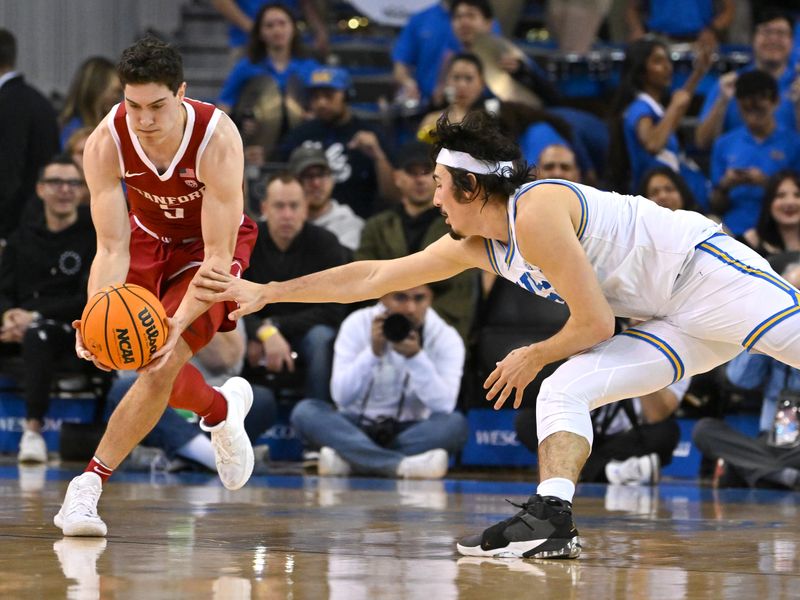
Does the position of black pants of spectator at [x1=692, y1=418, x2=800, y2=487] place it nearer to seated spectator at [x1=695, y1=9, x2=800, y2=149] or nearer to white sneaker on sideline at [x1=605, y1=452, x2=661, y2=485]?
white sneaker on sideline at [x1=605, y1=452, x2=661, y2=485]

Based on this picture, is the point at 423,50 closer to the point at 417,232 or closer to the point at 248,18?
the point at 248,18

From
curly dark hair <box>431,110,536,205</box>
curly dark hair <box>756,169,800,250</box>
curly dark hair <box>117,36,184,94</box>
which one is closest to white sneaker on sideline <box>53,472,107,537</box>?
curly dark hair <box>117,36,184,94</box>

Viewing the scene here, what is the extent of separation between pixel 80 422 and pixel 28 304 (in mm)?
820

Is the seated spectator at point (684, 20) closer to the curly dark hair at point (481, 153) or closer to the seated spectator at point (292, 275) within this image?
the seated spectator at point (292, 275)

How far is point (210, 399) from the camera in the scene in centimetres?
521

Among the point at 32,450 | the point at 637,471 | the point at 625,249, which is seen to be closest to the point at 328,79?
the point at 32,450

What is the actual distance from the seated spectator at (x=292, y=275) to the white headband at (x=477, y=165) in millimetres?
3954

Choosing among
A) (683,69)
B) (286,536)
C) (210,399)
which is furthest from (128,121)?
(683,69)

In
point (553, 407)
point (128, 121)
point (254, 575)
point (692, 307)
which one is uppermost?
point (128, 121)

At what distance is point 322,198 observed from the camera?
8977 millimetres

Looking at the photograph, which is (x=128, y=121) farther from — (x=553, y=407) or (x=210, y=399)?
(x=553, y=407)

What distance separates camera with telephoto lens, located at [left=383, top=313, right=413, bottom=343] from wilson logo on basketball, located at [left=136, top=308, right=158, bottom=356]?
326 cm

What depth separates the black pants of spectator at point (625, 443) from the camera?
7387 mm

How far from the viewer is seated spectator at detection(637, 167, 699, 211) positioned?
7957mm
